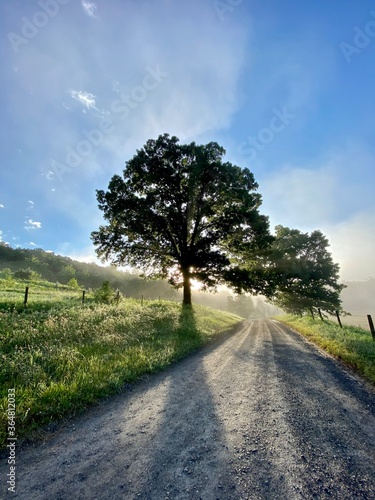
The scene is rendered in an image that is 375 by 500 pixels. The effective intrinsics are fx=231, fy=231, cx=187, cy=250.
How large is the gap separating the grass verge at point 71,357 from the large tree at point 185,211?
9.23m

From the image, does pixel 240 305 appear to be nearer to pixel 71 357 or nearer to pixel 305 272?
pixel 305 272

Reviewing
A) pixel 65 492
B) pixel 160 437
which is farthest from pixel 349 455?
pixel 65 492

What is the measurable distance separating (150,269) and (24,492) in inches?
826

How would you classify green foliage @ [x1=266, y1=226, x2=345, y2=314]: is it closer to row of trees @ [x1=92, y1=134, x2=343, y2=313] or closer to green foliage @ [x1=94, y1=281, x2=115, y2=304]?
row of trees @ [x1=92, y1=134, x2=343, y2=313]

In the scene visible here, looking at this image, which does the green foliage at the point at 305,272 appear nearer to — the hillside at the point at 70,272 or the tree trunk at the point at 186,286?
the tree trunk at the point at 186,286

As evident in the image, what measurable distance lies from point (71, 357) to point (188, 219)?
1618cm

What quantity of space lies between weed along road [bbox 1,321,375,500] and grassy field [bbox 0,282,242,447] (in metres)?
0.50

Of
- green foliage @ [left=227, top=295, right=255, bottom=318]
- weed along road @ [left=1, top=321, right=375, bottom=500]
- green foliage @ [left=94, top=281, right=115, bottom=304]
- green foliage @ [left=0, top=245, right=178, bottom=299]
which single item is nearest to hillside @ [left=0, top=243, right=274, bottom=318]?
green foliage @ [left=0, top=245, right=178, bottom=299]

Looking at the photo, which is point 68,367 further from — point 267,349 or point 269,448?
point 267,349

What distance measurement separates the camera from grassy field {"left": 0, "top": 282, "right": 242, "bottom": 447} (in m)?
4.74

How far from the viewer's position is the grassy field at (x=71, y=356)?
4.74 metres

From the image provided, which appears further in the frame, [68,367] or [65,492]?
[68,367]

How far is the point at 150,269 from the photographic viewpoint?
2372 centimetres

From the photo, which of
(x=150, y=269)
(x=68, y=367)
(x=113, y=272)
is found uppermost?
(x=113, y=272)
